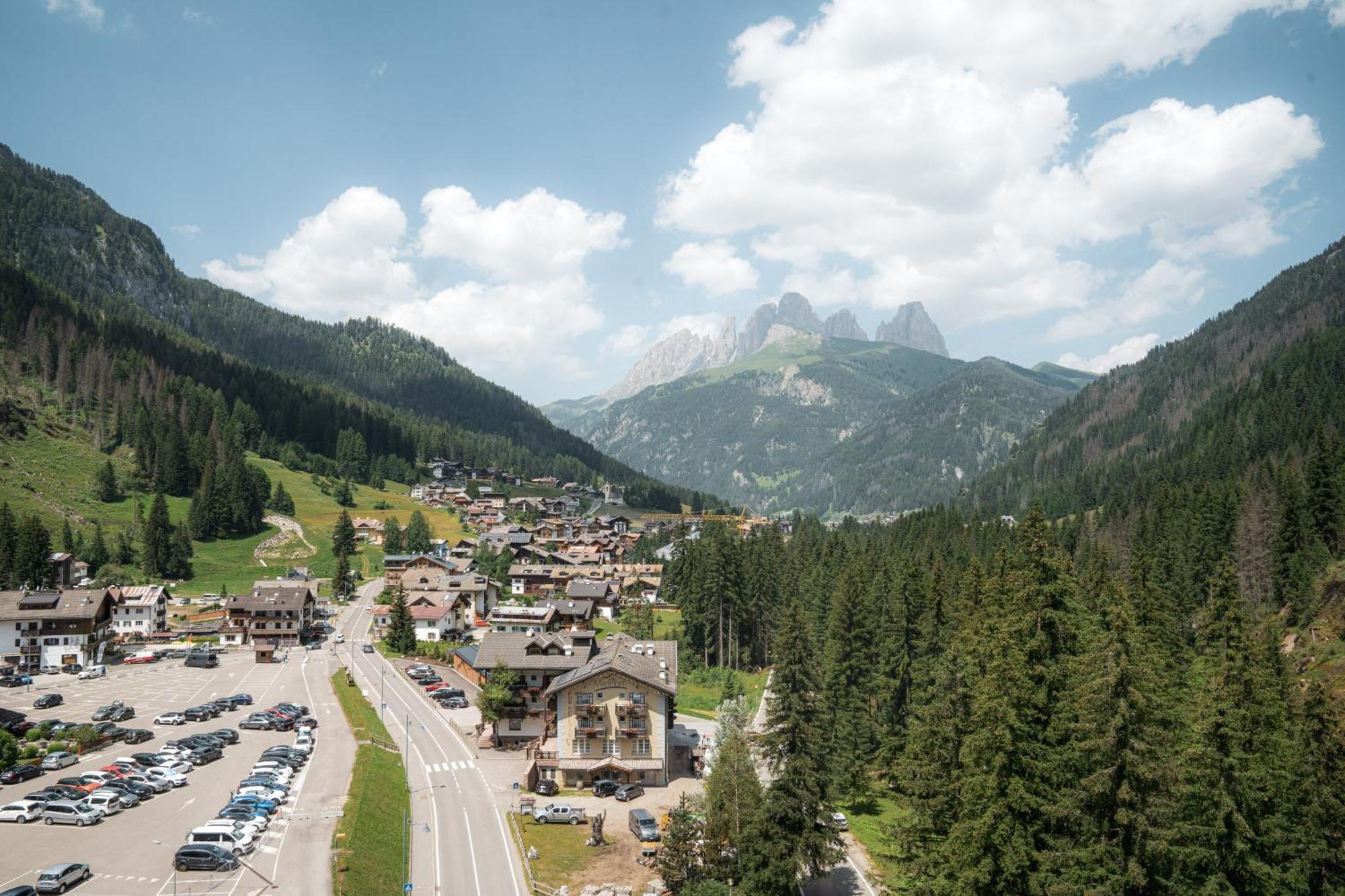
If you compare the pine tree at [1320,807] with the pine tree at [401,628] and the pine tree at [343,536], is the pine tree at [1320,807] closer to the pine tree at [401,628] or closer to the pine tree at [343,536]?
the pine tree at [401,628]

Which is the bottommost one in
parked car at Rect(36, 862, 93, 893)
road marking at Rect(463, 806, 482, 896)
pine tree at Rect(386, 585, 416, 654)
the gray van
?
the gray van

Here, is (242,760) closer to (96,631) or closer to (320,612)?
(96,631)

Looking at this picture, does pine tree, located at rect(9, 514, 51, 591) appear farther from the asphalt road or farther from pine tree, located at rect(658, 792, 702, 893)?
pine tree, located at rect(658, 792, 702, 893)

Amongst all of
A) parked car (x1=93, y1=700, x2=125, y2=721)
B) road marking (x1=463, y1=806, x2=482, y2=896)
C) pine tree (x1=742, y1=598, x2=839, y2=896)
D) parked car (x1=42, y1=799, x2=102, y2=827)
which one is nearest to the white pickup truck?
road marking (x1=463, y1=806, x2=482, y2=896)

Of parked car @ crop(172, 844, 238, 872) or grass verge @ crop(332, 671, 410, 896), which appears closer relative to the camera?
parked car @ crop(172, 844, 238, 872)

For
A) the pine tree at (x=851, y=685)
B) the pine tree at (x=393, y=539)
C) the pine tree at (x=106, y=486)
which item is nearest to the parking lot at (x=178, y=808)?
the pine tree at (x=851, y=685)

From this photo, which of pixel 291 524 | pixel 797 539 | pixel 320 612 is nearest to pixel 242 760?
pixel 320 612
